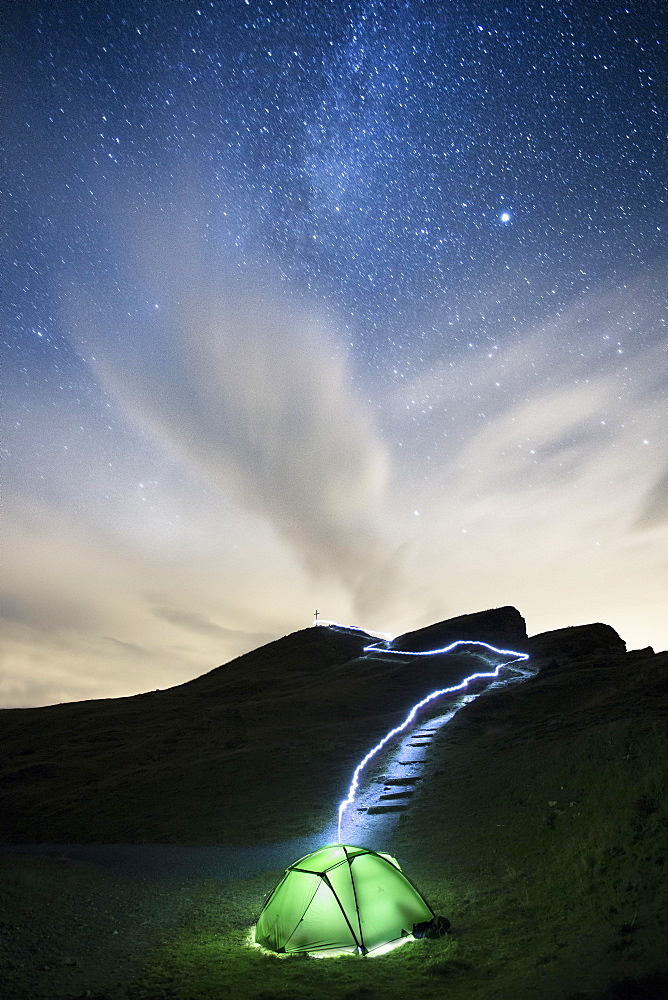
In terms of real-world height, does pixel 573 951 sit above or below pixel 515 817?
below

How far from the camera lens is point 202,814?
19.4 metres

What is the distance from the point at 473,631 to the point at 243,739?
31.3 meters

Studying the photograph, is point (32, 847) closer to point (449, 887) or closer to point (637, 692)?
point (449, 887)

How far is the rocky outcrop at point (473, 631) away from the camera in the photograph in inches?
2057

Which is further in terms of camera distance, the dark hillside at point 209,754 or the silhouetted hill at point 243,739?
the silhouetted hill at point 243,739

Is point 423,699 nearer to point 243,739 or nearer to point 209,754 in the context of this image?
point 243,739

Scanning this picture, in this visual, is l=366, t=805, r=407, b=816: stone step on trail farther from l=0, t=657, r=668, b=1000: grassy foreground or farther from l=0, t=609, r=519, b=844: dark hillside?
l=0, t=609, r=519, b=844: dark hillside

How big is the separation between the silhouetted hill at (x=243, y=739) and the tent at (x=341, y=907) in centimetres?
765

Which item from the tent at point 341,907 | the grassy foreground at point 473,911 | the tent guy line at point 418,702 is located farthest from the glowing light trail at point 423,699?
the tent at point 341,907

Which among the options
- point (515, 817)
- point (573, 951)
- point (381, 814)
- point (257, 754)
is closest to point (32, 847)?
point (257, 754)

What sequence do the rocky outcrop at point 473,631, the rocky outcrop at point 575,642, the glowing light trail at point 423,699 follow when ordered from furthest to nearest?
the rocky outcrop at point 473,631 → the rocky outcrop at point 575,642 → the glowing light trail at point 423,699

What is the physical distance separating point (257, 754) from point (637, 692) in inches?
583

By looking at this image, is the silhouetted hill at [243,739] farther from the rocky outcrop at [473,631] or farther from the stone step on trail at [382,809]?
the rocky outcrop at [473,631]

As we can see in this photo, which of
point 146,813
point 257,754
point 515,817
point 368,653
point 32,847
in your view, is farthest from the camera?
point 368,653
